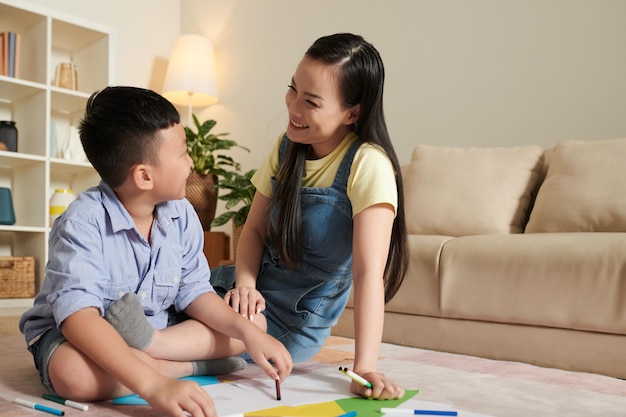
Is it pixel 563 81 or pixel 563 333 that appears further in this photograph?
pixel 563 81

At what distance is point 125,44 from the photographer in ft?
13.2

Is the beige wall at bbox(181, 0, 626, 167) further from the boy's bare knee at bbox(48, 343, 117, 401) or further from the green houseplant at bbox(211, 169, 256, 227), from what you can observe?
the boy's bare knee at bbox(48, 343, 117, 401)

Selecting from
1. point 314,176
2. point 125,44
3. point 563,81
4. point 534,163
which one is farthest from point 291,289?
point 125,44

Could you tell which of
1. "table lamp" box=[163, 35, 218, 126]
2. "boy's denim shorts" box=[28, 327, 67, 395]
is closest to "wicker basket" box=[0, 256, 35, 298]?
"table lamp" box=[163, 35, 218, 126]

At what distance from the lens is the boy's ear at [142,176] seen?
3.68 ft

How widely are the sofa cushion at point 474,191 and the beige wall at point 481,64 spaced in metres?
0.30

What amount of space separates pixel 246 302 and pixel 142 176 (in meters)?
0.33

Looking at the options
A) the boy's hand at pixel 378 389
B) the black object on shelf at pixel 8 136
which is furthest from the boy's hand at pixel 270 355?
the black object on shelf at pixel 8 136

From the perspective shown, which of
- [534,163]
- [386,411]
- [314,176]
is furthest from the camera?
[534,163]

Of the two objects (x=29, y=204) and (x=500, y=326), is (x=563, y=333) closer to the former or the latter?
(x=500, y=326)

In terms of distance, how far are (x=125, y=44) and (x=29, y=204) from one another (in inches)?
48.3

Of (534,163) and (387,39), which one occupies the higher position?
(387,39)

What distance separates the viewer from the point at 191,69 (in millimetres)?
3828

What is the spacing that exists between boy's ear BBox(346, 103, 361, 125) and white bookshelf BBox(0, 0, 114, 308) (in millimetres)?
2433
